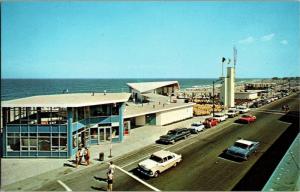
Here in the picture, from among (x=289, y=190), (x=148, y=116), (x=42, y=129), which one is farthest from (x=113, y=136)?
(x=289, y=190)

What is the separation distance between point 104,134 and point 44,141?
22.8 feet

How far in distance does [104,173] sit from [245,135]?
20.3 m

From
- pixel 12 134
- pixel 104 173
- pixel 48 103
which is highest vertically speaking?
pixel 48 103

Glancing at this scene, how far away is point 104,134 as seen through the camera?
107 ft

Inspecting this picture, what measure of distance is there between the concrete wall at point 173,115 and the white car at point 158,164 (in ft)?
60.7

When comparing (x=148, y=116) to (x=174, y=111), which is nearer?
Answer: (x=148, y=116)

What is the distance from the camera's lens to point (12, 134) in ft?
89.1

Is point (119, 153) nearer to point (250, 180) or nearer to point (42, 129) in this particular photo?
point (42, 129)

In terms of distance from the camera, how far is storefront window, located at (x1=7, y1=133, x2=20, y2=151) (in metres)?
27.2

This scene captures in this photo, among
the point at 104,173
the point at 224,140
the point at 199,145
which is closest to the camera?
the point at 104,173

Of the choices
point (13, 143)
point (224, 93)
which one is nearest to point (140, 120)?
point (13, 143)

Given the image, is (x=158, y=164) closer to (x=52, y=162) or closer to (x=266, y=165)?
(x=266, y=165)

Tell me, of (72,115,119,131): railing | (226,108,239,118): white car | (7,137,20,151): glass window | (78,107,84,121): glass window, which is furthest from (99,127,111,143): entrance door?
(226,108,239,118): white car

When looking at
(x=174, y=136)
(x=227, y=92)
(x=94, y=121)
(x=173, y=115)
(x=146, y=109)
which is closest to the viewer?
(x=94, y=121)
